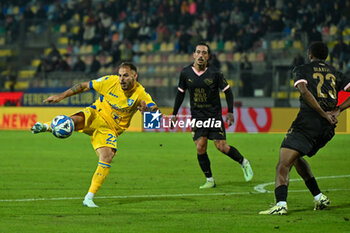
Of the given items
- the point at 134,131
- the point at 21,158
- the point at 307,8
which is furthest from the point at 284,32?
the point at 21,158

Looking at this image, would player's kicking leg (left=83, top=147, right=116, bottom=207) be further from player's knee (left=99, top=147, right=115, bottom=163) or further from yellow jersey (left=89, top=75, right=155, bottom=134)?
yellow jersey (left=89, top=75, right=155, bottom=134)

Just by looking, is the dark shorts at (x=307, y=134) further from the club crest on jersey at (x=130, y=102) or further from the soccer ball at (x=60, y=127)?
the soccer ball at (x=60, y=127)

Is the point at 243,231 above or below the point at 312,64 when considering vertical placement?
below

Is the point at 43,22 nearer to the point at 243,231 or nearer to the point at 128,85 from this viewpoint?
the point at 128,85

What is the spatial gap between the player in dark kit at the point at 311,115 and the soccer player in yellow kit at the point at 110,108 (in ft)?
6.77

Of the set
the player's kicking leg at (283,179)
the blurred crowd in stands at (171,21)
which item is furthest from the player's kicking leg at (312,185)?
the blurred crowd in stands at (171,21)

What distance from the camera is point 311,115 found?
26.0 feet

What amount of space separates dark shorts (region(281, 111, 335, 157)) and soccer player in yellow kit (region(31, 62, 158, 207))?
2.04 metres

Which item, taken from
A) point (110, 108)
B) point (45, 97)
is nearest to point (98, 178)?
point (110, 108)

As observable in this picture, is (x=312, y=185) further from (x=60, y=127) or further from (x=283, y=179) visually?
(x=60, y=127)

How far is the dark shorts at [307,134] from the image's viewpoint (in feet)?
25.7

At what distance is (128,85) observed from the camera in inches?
356

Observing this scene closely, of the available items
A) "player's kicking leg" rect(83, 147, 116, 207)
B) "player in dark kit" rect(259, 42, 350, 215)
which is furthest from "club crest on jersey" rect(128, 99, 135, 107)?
"player in dark kit" rect(259, 42, 350, 215)

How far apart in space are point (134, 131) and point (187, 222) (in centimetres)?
2016
